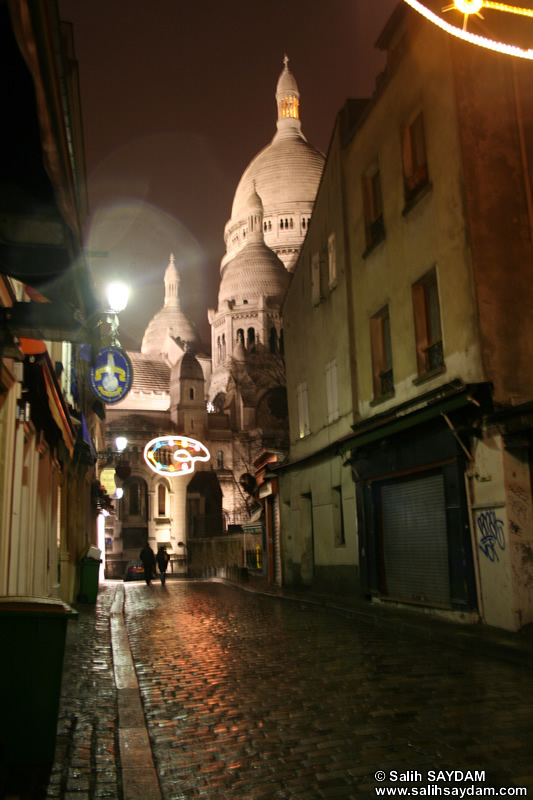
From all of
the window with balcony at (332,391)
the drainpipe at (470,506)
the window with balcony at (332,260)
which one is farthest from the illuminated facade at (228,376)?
the drainpipe at (470,506)

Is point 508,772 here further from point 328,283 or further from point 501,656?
point 328,283

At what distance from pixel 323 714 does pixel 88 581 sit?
533 inches

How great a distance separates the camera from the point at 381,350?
1585cm

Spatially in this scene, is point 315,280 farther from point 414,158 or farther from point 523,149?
point 523,149

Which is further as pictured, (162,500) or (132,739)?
(162,500)

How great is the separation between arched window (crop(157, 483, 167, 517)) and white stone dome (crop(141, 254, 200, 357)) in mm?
47822

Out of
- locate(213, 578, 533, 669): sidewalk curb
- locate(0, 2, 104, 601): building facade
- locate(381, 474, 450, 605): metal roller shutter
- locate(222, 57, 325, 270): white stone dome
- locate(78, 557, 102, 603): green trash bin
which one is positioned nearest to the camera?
locate(0, 2, 104, 601): building facade

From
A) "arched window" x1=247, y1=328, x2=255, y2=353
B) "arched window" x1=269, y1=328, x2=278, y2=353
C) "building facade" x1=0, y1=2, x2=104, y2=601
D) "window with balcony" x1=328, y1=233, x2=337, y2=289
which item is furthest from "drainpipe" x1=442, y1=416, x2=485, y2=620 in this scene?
"arched window" x1=247, y1=328, x2=255, y2=353

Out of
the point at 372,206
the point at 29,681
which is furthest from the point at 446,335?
the point at 29,681

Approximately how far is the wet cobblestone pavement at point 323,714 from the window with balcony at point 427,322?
5.00 m

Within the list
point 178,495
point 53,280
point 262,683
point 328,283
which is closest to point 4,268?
point 53,280

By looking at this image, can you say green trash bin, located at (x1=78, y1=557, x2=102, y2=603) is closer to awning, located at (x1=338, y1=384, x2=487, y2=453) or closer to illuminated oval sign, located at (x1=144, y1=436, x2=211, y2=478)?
awning, located at (x1=338, y1=384, x2=487, y2=453)

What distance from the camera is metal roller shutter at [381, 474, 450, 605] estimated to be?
12.5 metres

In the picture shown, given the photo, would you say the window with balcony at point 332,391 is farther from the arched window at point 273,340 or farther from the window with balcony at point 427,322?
the arched window at point 273,340
